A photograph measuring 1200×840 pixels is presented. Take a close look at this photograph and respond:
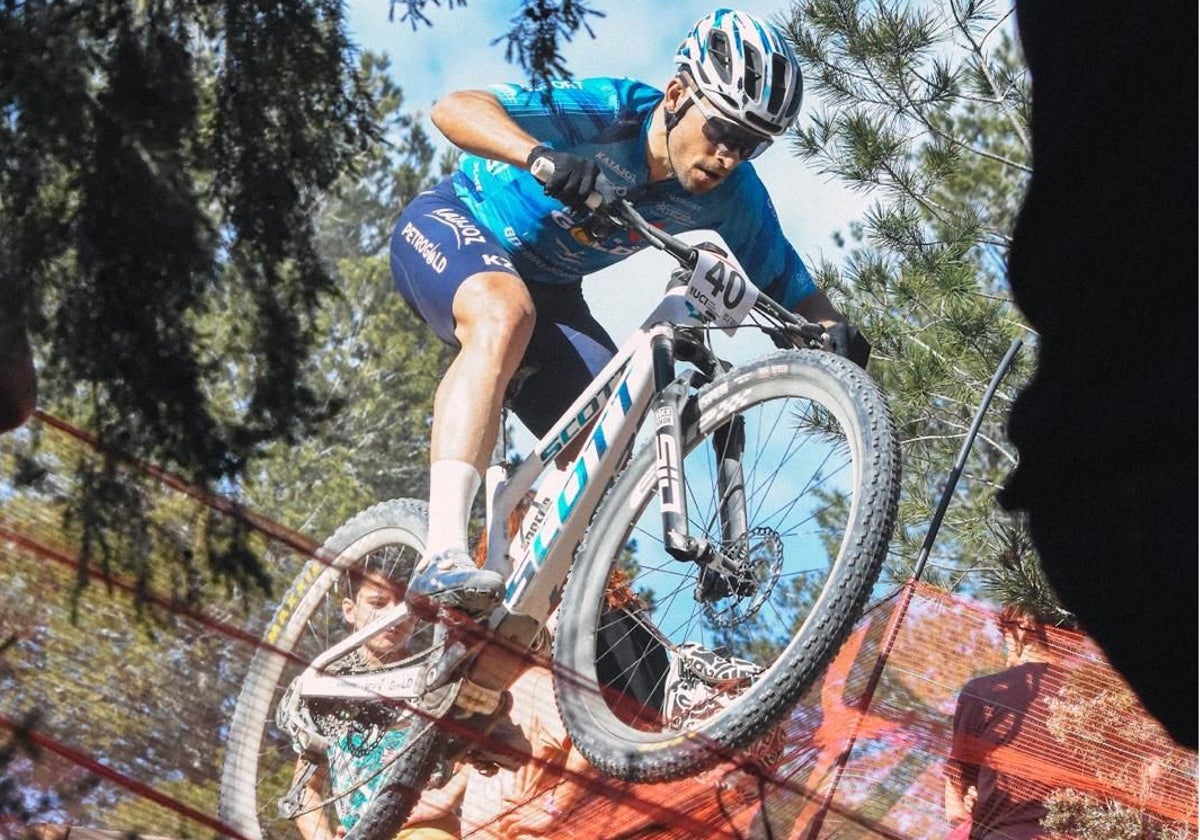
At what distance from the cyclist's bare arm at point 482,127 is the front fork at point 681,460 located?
1.75 ft

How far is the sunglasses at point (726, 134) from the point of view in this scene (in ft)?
12.7

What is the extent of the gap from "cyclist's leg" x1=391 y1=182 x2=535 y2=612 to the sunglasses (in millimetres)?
574

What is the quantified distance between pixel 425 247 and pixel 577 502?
30.2 inches

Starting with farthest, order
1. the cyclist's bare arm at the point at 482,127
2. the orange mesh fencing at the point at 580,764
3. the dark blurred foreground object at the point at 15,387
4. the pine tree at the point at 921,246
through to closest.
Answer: the pine tree at the point at 921,246 < the cyclist's bare arm at the point at 482,127 < the orange mesh fencing at the point at 580,764 < the dark blurred foreground object at the point at 15,387

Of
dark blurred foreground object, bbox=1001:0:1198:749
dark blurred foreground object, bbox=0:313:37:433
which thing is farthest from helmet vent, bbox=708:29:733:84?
dark blurred foreground object, bbox=1001:0:1198:749

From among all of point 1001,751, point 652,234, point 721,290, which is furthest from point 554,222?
point 1001,751

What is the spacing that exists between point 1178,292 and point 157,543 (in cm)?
168

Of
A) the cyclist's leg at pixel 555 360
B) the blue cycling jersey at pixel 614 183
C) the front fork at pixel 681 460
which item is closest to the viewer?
the front fork at pixel 681 460

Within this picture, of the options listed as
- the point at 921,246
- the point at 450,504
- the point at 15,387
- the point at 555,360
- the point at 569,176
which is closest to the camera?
the point at 15,387

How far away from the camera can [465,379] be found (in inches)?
150

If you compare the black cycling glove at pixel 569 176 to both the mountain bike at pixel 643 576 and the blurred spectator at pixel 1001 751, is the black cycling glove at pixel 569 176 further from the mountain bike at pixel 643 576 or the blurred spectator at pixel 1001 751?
the blurred spectator at pixel 1001 751

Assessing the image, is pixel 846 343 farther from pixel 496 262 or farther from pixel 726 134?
pixel 496 262

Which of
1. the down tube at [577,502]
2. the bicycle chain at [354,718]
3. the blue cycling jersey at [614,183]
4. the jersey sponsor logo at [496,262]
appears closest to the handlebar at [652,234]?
the blue cycling jersey at [614,183]

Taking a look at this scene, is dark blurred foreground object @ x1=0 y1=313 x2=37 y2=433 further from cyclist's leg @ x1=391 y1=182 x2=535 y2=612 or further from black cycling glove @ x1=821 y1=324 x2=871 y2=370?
black cycling glove @ x1=821 y1=324 x2=871 y2=370
